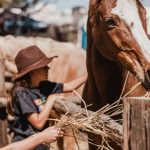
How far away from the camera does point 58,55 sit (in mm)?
9531

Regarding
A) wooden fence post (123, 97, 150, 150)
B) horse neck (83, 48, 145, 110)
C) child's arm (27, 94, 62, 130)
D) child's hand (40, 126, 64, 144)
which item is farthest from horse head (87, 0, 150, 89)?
wooden fence post (123, 97, 150, 150)

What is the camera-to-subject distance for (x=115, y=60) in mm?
4027

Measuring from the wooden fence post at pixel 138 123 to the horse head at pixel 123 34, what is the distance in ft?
3.73

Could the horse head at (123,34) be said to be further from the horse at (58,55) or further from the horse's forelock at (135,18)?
the horse at (58,55)

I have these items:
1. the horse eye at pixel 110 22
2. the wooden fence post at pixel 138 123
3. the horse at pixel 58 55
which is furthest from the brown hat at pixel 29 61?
the horse at pixel 58 55

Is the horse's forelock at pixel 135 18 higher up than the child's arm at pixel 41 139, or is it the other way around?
the horse's forelock at pixel 135 18

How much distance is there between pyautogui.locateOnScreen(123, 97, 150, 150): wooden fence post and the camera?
88.0 inches

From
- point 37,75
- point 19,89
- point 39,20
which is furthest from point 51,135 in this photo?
point 39,20

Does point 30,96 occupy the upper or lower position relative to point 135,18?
lower

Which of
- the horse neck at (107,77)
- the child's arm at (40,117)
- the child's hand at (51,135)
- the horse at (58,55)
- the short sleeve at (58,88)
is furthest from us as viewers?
the horse at (58,55)

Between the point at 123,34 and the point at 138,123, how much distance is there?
5.29ft

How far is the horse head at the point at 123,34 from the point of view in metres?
3.57

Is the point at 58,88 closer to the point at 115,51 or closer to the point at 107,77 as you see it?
the point at 107,77

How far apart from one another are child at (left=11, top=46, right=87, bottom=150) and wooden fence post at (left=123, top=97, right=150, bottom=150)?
6.01ft
